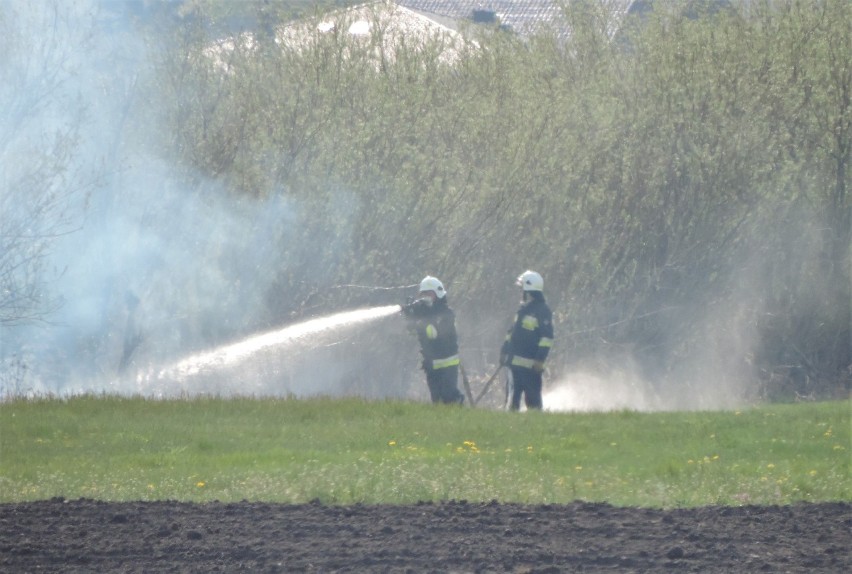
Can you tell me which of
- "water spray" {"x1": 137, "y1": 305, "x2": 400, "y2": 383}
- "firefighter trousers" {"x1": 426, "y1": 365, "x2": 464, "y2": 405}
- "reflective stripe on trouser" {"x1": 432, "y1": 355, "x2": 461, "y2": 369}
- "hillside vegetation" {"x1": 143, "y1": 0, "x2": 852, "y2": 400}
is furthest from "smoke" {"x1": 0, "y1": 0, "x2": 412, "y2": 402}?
"reflective stripe on trouser" {"x1": 432, "y1": 355, "x2": 461, "y2": 369}

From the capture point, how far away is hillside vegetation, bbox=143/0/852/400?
56.5 feet

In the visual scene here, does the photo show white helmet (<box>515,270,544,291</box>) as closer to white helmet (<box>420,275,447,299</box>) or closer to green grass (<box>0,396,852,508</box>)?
white helmet (<box>420,275,447,299</box>)

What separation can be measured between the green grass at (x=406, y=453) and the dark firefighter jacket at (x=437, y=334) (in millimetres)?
1082

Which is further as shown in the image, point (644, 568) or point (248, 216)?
point (248, 216)

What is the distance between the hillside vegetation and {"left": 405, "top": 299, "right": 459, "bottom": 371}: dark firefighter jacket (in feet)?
14.3

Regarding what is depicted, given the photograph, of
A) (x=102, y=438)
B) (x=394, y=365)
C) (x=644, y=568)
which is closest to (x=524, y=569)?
(x=644, y=568)

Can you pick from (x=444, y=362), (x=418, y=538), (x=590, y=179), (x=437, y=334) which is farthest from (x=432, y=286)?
(x=418, y=538)

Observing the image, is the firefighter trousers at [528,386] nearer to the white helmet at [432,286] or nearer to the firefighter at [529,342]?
the firefighter at [529,342]

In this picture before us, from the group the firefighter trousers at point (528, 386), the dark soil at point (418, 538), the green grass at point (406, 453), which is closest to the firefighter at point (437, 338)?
the firefighter trousers at point (528, 386)

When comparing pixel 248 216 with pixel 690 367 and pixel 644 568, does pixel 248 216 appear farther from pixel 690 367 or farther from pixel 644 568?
pixel 644 568

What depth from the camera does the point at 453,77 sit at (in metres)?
18.8

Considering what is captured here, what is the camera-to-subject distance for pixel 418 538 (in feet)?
21.2

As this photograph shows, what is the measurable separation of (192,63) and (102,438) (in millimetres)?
8408

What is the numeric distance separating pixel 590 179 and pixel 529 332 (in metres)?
5.67
